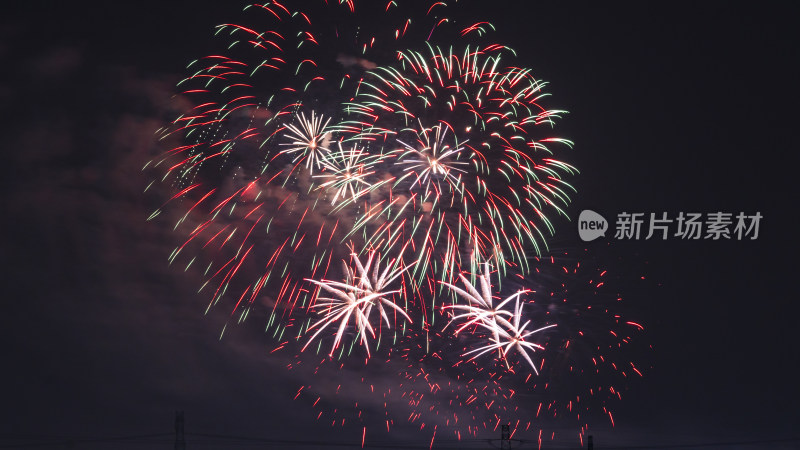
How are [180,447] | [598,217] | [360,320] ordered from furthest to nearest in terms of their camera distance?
[180,447] → [598,217] → [360,320]

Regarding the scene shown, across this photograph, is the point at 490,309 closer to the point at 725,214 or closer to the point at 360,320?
the point at 360,320

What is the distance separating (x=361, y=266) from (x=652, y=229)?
10837mm

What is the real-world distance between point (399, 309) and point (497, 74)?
366 inches

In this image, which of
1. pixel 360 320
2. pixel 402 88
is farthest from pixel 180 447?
pixel 402 88

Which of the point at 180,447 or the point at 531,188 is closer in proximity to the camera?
the point at 531,188

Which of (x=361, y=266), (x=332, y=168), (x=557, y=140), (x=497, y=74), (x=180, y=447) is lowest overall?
(x=180, y=447)

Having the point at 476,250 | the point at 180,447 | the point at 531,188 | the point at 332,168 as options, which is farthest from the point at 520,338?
the point at 180,447

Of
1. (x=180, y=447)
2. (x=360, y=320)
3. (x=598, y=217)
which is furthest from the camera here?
(x=180, y=447)

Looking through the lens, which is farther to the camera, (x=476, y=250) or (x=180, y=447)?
(x=180, y=447)

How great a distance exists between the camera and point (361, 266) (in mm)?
24016

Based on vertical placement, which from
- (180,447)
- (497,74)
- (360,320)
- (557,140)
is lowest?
(180,447)

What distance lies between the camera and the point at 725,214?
80.1 feet

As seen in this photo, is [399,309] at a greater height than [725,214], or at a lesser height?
lesser

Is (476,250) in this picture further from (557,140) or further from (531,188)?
(557,140)
